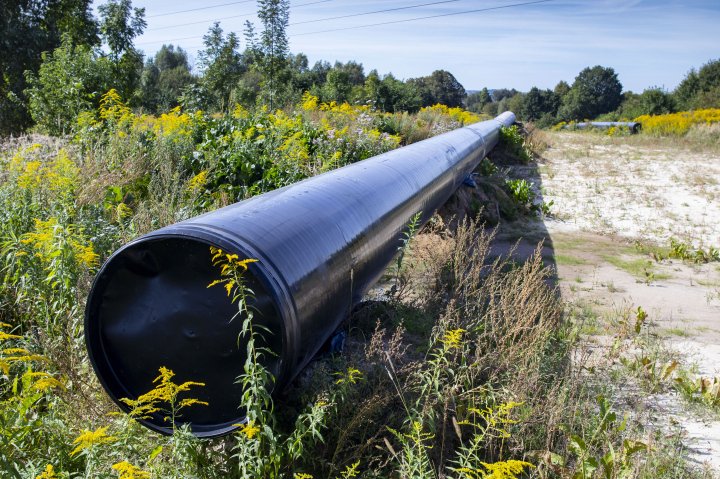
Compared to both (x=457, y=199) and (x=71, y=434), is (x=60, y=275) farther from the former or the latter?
(x=457, y=199)

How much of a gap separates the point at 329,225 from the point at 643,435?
2335mm

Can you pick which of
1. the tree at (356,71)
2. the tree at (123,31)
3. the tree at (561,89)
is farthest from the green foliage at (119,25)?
the tree at (561,89)

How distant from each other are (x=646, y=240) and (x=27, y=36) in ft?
91.4

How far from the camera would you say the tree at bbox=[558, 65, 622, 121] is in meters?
60.1

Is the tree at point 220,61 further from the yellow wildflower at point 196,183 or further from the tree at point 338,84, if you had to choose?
the yellow wildflower at point 196,183

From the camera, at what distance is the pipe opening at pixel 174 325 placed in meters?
1.74

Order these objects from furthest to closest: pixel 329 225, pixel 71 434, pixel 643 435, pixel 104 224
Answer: pixel 104 224 → pixel 643 435 → pixel 329 225 → pixel 71 434

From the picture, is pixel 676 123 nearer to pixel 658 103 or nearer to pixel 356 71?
pixel 658 103

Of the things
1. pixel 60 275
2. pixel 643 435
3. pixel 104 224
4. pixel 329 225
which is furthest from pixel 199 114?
pixel 643 435

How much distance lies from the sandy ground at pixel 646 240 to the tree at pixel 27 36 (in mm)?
22437

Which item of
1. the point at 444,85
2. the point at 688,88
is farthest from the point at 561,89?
the point at 688,88

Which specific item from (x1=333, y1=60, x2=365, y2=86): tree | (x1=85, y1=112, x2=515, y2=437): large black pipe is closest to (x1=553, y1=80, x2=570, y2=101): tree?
(x1=333, y1=60, x2=365, y2=86): tree

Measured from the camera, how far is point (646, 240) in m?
7.36

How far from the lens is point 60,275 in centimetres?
239
